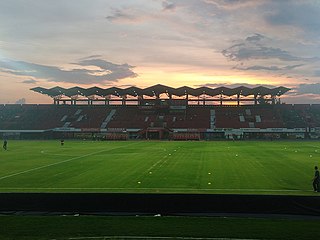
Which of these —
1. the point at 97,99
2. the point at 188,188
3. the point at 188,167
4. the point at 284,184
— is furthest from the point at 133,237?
the point at 97,99

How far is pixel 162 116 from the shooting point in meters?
115

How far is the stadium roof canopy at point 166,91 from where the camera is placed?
114m

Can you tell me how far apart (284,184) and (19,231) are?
15947 mm

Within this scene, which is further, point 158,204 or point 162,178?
point 162,178

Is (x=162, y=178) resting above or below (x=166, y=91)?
below

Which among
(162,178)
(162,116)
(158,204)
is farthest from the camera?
(162,116)

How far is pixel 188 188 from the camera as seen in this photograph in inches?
850

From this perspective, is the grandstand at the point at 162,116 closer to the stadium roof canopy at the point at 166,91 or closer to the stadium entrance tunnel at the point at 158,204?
the stadium roof canopy at the point at 166,91

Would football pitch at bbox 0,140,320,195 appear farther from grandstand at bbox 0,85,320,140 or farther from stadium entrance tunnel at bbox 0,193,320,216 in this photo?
grandstand at bbox 0,85,320,140

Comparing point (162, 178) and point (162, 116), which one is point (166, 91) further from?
point (162, 178)

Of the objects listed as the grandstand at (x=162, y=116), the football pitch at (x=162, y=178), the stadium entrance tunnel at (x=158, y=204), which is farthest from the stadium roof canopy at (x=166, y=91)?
the stadium entrance tunnel at (x=158, y=204)

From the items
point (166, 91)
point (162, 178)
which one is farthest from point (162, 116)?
point (162, 178)

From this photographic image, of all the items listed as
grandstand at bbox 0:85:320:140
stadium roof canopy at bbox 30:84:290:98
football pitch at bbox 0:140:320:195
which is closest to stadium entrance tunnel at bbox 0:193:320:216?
football pitch at bbox 0:140:320:195

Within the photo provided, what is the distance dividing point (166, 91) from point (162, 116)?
7796 millimetres
